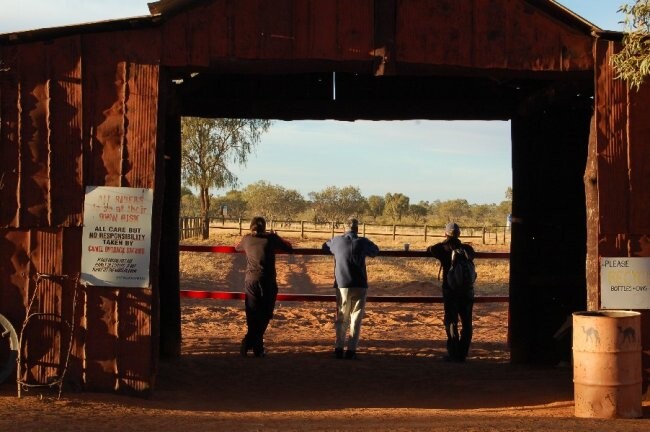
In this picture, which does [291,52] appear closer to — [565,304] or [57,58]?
[57,58]

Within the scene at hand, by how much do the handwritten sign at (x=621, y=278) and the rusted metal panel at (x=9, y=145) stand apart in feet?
20.3

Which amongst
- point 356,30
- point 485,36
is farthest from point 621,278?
point 356,30

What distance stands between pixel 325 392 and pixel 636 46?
515 cm

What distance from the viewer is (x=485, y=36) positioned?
34.7 feet

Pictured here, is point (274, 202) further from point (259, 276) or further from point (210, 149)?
point (259, 276)

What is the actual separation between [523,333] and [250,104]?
500cm

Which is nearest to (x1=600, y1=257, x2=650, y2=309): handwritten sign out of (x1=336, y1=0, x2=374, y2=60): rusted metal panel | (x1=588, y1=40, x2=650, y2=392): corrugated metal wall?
(x1=588, y1=40, x2=650, y2=392): corrugated metal wall

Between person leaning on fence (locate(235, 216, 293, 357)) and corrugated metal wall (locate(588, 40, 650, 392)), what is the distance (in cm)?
454

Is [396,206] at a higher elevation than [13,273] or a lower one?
higher

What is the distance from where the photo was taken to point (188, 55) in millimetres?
10484

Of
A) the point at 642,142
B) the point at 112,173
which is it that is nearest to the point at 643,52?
the point at 642,142

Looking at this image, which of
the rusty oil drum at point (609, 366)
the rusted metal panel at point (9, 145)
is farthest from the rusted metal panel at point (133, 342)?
the rusty oil drum at point (609, 366)

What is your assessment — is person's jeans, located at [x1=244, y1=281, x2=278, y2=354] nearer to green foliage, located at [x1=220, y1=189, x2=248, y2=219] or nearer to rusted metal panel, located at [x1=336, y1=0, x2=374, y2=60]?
rusted metal panel, located at [x1=336, y1=0, x2=374, y2=60]

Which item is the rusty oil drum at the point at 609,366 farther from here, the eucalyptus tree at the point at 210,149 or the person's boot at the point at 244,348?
the eucalyptus tree at the point at 210,149
